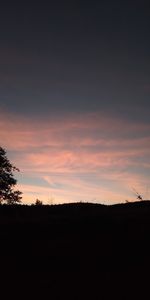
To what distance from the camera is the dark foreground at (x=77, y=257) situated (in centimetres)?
1349

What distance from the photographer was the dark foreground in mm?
13492

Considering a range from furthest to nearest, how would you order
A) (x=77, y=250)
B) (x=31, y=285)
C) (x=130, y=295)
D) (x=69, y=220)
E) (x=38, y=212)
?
1. (x=38, y=212)
2. (x=69, y=220)
3. (x=77, y=250)
4. (x=31, y=285)
5. (x=130, y=295)

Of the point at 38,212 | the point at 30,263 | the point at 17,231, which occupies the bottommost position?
the point at 30,263

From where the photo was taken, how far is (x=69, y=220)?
20.9 metres

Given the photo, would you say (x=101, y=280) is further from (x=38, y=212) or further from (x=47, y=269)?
(x=38, y=212)

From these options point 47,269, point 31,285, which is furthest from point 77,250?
point 31,285

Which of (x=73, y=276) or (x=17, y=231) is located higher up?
(x=17, y=231)

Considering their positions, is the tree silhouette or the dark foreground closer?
the dark foreground

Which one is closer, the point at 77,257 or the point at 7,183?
the point at 77,257

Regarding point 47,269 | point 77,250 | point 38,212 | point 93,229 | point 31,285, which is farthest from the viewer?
point 38,212

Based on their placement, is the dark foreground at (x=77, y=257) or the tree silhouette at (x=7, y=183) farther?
the tree silhouette at (x=7, y=183)

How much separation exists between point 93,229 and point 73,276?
4.79 meters

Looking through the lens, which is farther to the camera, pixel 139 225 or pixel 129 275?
pixel 139 225

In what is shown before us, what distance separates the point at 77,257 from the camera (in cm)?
1609
